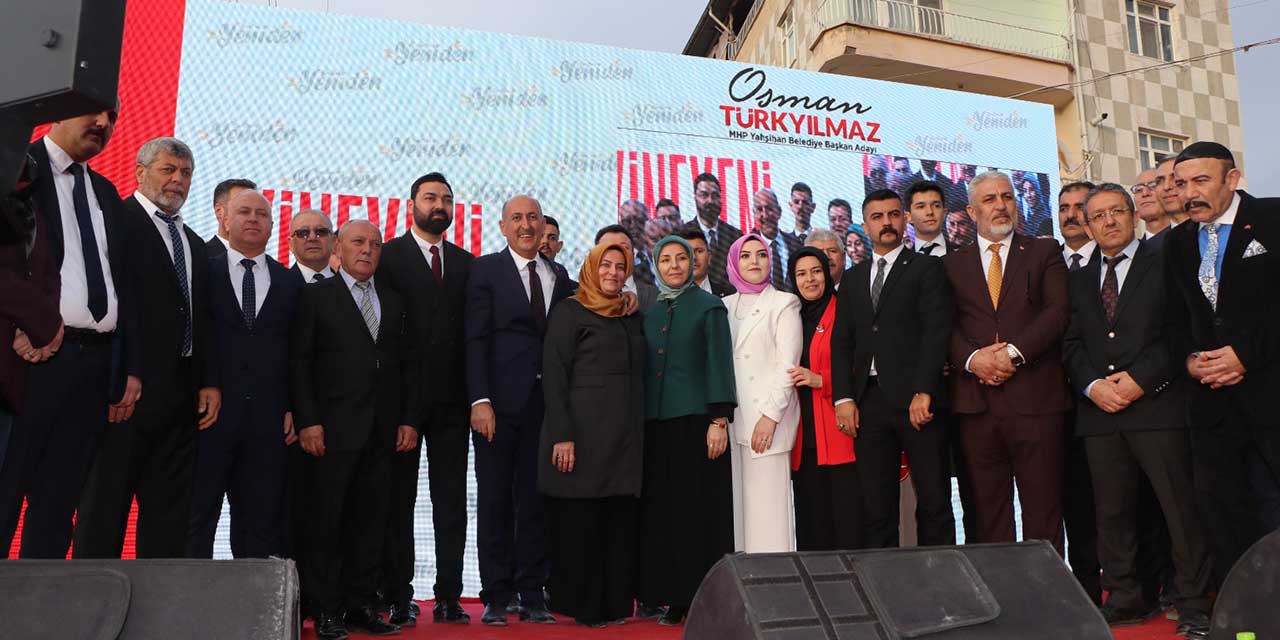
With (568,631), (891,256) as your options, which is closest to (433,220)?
(568,631)

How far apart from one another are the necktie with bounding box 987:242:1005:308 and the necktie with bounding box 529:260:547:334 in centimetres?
161

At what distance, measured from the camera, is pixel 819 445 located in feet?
11.7

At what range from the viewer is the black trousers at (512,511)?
11.2 ft

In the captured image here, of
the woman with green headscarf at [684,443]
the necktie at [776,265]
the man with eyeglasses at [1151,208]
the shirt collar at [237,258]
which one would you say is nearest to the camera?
the shirt collar at [237,258]

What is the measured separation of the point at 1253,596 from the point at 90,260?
2706mm

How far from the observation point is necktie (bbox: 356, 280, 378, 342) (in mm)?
3311

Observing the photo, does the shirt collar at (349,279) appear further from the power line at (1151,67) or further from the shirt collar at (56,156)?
the power line at (1151,67)

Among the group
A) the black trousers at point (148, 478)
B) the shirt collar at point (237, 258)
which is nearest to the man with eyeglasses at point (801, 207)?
the shirt collar at point (237, 258)

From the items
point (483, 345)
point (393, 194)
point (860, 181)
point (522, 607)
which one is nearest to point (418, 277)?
point (483, 345)

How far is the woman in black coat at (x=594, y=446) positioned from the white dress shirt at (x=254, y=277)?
97 cm

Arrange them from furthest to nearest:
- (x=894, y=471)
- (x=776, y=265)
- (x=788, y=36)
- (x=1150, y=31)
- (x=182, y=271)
Result: (x=788, y=36) < (x=1150, y=31) < (x=776, y=265) < (x=894, y=471) < (x=182, y=271)

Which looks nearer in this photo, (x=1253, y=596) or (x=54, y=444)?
(x=1253, y=596)

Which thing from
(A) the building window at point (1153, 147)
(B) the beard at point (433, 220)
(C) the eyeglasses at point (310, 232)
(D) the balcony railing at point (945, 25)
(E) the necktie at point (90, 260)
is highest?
(D) the balcony railing at point (945, 25)

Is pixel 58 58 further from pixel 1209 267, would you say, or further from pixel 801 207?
pixel 801 207
